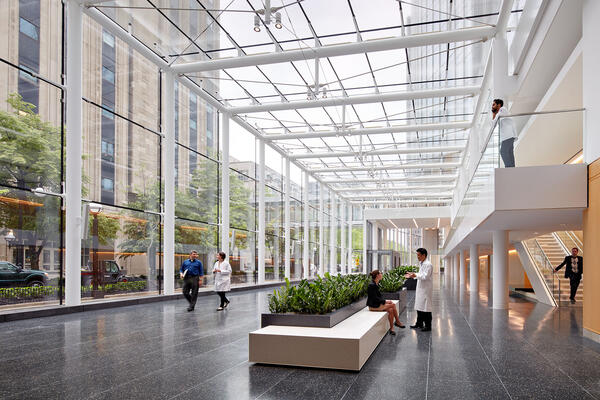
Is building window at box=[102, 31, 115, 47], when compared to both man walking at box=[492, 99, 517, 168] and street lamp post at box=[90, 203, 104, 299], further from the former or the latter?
man walking at box=[492, 99, 517, 168]

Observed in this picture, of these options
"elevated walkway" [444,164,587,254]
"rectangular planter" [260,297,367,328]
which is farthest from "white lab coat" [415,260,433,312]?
"rectangular planter" [260,297,367,328]

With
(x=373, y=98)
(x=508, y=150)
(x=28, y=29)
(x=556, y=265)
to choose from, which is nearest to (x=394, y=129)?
(x=373, y=98)

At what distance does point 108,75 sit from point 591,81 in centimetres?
1356

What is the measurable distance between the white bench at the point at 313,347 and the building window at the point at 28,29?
10349mm

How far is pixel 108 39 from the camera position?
53.1 feet

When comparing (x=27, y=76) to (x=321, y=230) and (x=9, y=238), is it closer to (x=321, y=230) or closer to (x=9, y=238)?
(x=9, y=238)

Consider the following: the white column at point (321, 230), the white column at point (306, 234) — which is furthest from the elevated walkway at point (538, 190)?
the white column at point (321, 230)

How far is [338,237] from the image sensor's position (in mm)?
49312

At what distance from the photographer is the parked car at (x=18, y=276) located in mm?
11859

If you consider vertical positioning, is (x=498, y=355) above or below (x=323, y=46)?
below

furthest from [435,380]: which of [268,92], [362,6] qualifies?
[268,92]

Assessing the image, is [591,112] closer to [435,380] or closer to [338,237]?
[435,380]

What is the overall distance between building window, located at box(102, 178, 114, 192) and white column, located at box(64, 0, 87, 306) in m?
2.09

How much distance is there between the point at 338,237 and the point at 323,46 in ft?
111
